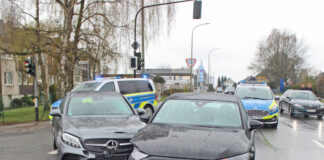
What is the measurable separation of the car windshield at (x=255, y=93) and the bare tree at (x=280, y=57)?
47.0 m

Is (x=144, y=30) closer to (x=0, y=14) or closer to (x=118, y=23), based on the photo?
(x=118, y=23)

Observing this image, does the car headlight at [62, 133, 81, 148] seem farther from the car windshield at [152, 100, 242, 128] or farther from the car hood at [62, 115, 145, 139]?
the car windshield at [152, 100, 242, 128]

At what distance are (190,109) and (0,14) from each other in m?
12.8

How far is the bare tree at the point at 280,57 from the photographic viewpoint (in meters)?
54.2

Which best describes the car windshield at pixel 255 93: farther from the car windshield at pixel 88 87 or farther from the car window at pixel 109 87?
the car windshield at pixel 88 87

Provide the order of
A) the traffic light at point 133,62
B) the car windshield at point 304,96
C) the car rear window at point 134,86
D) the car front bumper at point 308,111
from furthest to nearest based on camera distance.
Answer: the traffic light at point 133,62 < the car windshield at point 304,96 < the car front bumper at point 308,111 < the car rear window at point 134,86

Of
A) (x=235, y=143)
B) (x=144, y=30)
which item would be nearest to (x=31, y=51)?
(x=144, y=30)

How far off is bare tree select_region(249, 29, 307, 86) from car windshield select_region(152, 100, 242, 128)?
55.1 meters

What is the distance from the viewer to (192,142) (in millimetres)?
3361

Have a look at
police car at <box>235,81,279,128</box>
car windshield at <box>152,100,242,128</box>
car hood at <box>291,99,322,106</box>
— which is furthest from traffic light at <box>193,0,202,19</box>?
car windshield at <box>152,100,242,128</box>

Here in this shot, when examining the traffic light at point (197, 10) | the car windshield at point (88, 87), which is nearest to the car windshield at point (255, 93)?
the traffic light at point (197, 10)

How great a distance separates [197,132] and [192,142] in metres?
0.44

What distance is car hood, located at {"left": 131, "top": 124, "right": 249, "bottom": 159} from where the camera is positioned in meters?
3.13

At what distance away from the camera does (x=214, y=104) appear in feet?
15.7
